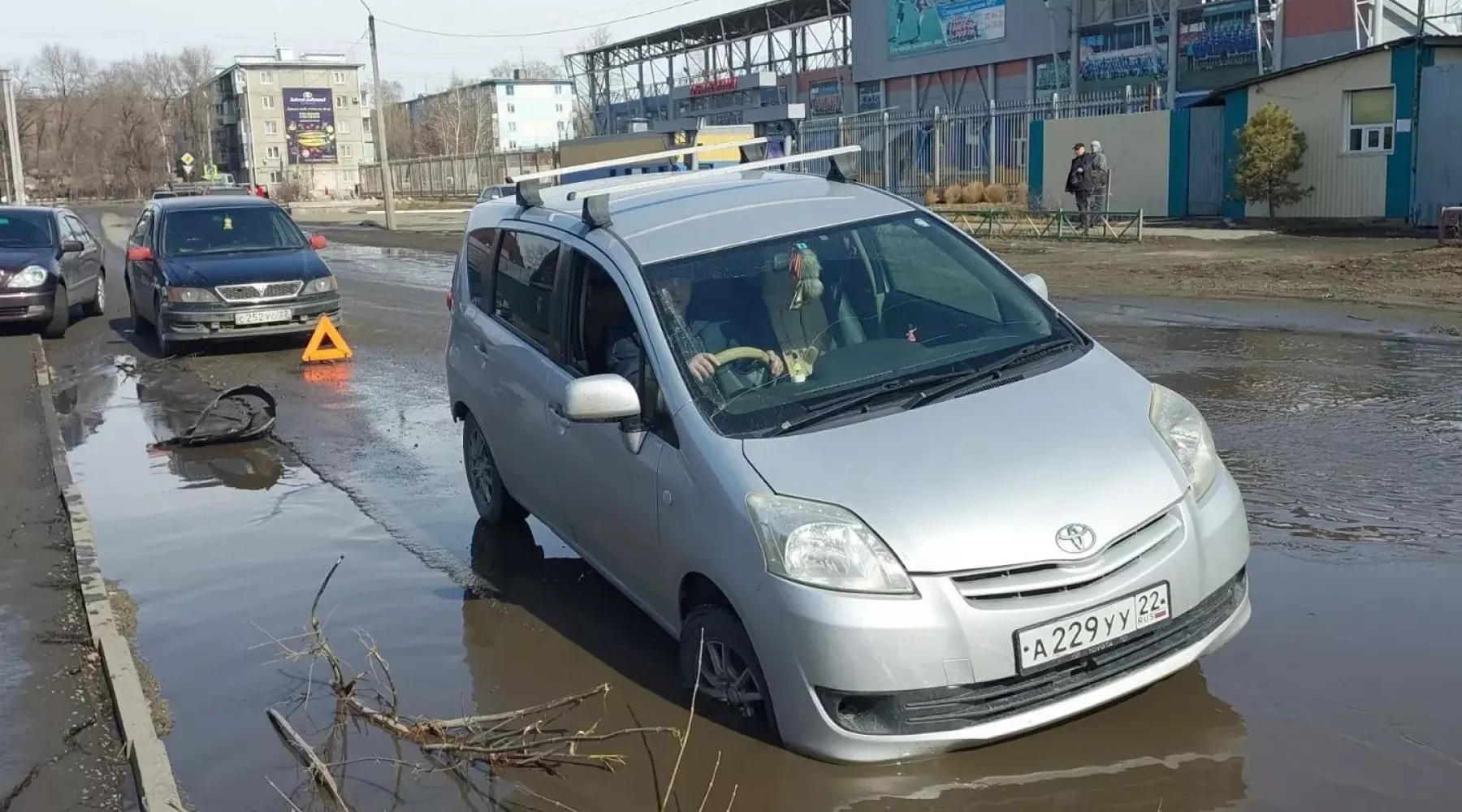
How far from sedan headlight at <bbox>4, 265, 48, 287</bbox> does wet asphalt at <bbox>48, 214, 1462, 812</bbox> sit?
→ 19.2 ft

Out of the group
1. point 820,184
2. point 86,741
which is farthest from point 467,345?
point 86,741

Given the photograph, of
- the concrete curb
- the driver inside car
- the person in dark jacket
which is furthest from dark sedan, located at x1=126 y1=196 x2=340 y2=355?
the person in dark jacket

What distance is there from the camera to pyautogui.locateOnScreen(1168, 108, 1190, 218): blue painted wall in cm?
2833

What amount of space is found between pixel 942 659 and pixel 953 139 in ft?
107

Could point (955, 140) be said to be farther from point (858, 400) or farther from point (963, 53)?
point (858, 400)

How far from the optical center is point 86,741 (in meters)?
4.71

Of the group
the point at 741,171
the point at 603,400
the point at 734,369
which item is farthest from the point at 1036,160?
the point at 603,400

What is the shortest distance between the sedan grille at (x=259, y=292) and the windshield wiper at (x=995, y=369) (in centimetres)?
1106

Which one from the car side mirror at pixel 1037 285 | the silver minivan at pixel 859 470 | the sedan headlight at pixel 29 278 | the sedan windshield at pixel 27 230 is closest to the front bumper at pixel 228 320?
the sedan headlight at pixel 29 278

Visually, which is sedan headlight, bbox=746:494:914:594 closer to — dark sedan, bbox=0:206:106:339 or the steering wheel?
the steering wheel

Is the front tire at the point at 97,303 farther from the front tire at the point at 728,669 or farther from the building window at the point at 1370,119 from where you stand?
the building window at the point at 1370,119

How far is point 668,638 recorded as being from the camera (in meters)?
5.39

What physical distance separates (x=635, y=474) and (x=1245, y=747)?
2187mm

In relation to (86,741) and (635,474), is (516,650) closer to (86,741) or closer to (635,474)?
(635,474)
